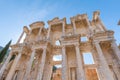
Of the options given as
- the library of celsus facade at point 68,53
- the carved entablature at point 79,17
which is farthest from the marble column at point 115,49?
the carved entablature at point 79,17

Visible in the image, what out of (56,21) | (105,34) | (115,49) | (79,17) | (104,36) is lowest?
(115,49)

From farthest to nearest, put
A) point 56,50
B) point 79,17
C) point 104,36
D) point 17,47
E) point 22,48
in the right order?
point 79,17
point 17,47
point 22,48
point 56,50
point 104,36

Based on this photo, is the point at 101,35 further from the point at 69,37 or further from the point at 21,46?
the point at 21,46

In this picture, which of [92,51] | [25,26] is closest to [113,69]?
[92,51]

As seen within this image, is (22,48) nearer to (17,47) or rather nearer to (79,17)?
(17,47)

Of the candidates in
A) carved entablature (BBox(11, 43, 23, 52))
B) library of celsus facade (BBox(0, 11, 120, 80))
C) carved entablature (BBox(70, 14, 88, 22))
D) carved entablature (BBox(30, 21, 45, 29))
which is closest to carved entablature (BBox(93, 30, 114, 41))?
library of celsus facade (BBox(0, 11, 120, 80))

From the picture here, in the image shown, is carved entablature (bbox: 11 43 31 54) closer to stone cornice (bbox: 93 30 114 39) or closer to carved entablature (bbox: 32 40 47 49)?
carved entablature (bbox: 32 40 47 49)

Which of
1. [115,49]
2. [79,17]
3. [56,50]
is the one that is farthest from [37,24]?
[115,49]

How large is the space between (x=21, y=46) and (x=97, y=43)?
414 inches

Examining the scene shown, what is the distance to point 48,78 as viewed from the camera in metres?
12.9

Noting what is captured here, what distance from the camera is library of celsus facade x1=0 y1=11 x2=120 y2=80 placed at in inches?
450

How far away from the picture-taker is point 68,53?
14578mm

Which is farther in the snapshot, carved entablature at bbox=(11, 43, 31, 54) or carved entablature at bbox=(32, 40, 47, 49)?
carved entablature at bbox=(11, 43, 31, 54)

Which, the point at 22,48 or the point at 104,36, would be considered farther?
the point at 22,48
